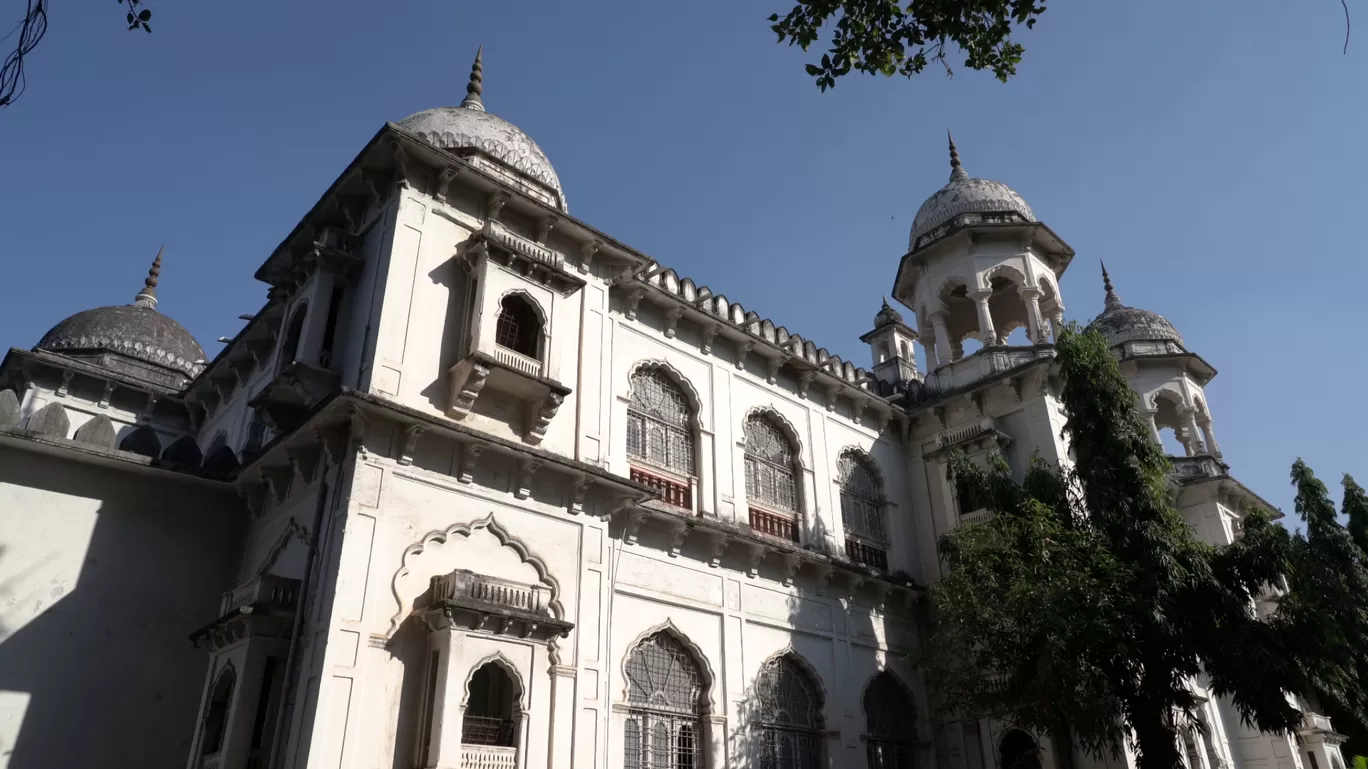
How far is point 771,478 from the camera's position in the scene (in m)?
16.4

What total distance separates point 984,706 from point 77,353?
19.4 meters

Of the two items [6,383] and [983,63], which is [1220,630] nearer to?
[983,63]

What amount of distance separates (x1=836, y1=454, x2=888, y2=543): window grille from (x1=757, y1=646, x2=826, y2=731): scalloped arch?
300 centimetres

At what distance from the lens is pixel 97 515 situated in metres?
12.5

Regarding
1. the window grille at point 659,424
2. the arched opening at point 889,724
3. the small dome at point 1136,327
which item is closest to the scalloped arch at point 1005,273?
the small dome at point 1136,327

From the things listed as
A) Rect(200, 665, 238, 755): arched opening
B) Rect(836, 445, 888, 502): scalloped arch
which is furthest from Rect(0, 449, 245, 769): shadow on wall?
Rect(836, 445, 888, 502): scalloped arch

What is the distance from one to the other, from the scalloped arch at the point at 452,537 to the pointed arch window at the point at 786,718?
4.11m

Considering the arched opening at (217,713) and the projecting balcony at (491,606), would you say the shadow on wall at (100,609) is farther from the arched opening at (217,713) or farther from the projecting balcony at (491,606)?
the projecting balcony at (491,606)

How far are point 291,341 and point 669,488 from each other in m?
5.91

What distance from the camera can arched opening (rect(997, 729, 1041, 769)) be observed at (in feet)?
50.2

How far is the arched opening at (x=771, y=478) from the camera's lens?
15789 millimetres

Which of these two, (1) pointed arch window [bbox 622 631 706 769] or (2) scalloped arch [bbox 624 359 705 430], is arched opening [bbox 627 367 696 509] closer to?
(2) scalloped arch [bbox 624 359 705 430]

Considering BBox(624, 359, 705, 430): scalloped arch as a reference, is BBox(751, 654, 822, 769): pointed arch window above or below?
below

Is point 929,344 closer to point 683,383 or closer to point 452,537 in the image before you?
point 683,383
